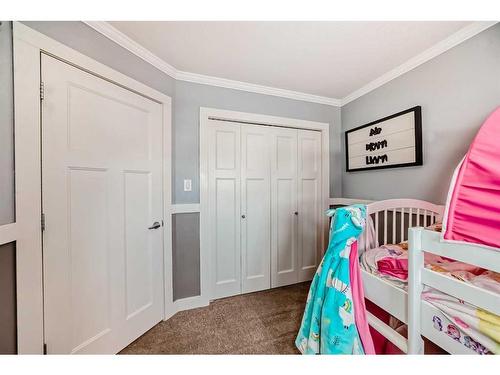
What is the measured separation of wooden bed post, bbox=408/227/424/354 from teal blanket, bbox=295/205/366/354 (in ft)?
0.80

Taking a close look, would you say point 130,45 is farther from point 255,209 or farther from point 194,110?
point 255,209

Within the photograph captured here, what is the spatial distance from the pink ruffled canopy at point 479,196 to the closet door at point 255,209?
1489 mm

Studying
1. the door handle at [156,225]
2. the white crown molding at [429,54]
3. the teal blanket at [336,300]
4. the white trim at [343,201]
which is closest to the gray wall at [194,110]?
the door handle at [156,225]

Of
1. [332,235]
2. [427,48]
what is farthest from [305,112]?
[332,235]

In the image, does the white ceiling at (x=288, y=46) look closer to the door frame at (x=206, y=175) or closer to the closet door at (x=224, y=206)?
the door frame at (x=206, y=175)

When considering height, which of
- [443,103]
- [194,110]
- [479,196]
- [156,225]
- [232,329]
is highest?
[194,110]

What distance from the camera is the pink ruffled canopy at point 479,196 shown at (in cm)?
72

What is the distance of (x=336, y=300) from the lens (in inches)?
41.0

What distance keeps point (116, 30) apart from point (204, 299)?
222 centimetres

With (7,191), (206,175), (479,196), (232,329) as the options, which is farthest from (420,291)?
(7,191)

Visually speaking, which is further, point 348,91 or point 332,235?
point 348,91

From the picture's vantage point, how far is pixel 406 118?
163cm

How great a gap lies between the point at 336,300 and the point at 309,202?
1.36 m
